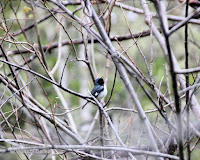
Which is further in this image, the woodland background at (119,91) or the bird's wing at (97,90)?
the bird's wing at (97,90)

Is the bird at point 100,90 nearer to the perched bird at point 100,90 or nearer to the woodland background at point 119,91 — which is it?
the perched bird at point 100,90

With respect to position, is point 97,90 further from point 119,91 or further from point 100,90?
point 119,91

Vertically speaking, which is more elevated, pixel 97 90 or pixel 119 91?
pixel 97 90

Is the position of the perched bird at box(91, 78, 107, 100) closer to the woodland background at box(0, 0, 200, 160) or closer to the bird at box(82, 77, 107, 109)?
the bird at box(82, 77, 107, 109)

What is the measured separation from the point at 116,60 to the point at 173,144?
855 mm

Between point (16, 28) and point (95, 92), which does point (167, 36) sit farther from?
point (16, 28)

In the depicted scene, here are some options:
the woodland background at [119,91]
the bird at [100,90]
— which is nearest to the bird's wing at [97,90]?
the bird at [100,90]

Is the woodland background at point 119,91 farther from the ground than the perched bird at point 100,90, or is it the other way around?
the woodland background at point 119,91

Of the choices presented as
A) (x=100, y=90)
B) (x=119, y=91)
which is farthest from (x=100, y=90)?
(x=119, y=91)

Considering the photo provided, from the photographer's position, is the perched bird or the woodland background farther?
the perched bird

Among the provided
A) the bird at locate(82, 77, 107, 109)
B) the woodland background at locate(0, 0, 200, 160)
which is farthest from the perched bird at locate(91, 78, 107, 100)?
→ the woodland background at locate(0, 0, 200, 160)

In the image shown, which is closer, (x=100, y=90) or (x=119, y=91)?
(x=100, y=90)

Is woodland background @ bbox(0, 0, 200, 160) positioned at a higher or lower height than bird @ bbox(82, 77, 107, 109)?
higher

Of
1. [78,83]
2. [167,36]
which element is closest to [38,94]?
[78,83]
